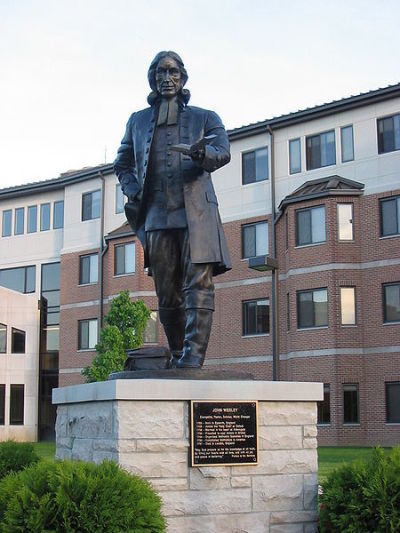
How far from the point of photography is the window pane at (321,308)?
1383 inches

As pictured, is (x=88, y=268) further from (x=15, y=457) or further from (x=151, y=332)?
(x=15, y=457)

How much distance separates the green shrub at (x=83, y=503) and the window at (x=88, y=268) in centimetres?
3940

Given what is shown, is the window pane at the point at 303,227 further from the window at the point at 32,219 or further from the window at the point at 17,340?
the window at the point at 17,340

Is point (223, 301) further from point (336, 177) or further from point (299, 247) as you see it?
point (336, 177)

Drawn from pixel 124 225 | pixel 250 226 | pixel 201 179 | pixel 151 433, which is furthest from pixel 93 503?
pixel 124 225

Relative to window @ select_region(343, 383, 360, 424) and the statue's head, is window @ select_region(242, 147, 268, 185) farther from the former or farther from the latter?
the statue's head

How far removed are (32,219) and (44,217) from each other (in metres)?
0.93

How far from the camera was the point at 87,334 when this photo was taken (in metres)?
45.9

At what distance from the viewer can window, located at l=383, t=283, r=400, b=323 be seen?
3450 cm

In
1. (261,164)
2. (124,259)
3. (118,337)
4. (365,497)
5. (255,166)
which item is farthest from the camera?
(124,259)

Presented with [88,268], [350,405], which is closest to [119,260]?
[88,268]

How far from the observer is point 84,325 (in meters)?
46.2

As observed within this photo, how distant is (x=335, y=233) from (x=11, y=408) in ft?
71.5

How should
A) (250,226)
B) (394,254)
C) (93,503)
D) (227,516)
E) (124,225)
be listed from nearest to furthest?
(93,503) < (227,516) < (394,254) < (250,226) < (124,225)
